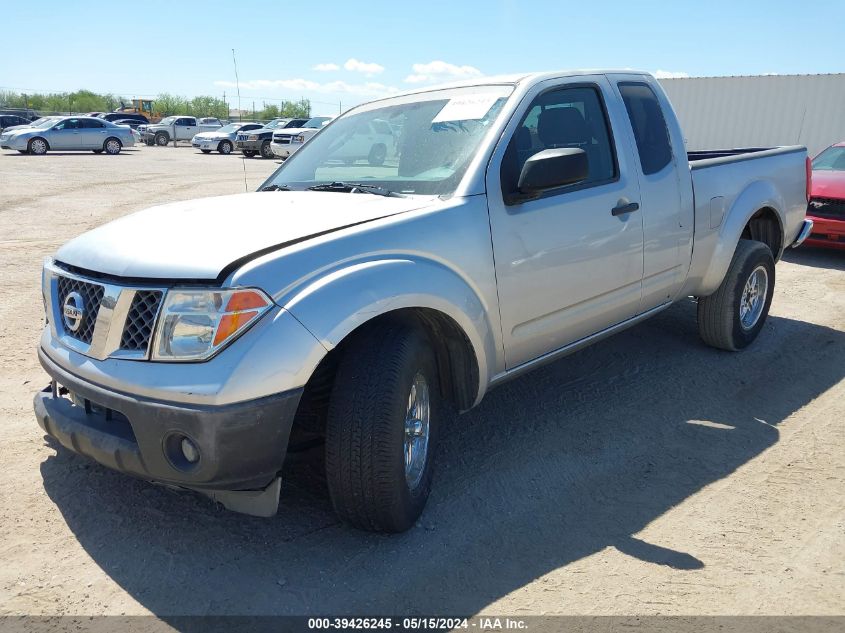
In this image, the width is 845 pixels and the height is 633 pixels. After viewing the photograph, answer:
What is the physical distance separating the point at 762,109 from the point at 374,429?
19.8 m

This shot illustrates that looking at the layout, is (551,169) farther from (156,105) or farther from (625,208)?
(156,105)

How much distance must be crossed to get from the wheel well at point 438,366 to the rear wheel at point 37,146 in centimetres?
3032

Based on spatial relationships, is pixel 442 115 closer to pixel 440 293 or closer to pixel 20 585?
pixel 440 293

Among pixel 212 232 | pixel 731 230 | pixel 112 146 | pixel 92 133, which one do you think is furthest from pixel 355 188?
pixel 112 146

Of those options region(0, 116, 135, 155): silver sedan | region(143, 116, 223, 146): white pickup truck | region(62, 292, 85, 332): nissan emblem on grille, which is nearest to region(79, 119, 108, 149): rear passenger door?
region(0, 116, 135, 155): silver sedan

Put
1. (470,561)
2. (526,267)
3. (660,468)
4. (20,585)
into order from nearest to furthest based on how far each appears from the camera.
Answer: (20,585) → (470,561) → (526,267) → (660,468)

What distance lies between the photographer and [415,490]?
321 centimetres

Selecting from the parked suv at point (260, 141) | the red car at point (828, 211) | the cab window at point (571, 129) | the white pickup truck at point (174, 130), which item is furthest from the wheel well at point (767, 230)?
the white pickup truck at point (174, 130)

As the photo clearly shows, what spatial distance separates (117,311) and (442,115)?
6.47 ft

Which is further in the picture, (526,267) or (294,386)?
(526,267)

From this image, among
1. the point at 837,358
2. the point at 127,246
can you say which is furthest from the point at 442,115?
the point at 837,358

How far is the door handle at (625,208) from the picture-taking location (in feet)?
13.4

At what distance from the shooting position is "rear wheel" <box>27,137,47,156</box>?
2872 cm

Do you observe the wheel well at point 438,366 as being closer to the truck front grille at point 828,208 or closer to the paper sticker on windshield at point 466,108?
the paper sticker on windshield at point 466,108
